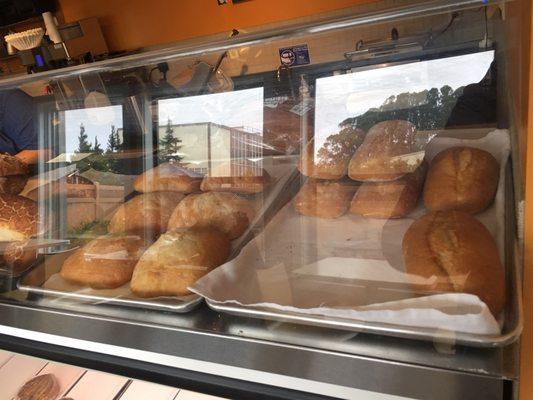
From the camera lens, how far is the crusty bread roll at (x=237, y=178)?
3.46 feet

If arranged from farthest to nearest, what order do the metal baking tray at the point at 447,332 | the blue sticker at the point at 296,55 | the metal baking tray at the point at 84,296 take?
1. the blue sticker at the point at 296,55
2. the metal baking tray at the point at 84,296
3. the metal baking tray at the point at 447,332

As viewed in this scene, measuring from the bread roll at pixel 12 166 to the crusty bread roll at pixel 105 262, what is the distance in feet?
1.60

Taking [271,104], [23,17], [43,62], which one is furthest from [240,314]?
[23,17]

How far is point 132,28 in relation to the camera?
Result: 15.0 feet

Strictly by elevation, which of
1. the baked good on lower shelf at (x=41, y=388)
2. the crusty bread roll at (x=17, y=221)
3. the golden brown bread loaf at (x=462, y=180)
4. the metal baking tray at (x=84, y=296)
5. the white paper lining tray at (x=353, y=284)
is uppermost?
the golden brown bread loaf at (x=462, y=180)

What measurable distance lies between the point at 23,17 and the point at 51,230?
4535 millimetres

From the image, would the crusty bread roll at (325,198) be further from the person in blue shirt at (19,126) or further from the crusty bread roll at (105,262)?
the person in blue shirt at (19,126)

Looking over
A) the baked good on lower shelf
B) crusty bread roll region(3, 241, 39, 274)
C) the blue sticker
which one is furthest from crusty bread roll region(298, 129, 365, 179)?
the blue sticker

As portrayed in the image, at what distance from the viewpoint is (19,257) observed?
100 cm

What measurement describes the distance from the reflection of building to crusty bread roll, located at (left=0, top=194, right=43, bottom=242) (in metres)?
0.41

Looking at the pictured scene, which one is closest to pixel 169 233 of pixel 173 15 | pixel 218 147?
pixel 218 147

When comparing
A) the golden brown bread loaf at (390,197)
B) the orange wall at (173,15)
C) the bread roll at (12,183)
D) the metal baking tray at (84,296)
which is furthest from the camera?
the orange wall at (173,15)

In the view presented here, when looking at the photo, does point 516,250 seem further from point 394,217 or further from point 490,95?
point 490,95

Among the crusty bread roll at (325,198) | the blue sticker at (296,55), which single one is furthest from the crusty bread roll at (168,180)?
the blue sticker at (296,55)
